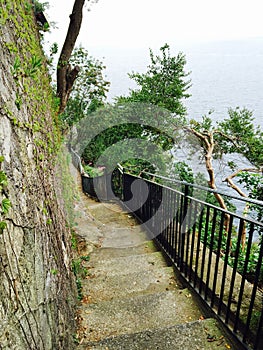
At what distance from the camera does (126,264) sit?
3.11 m

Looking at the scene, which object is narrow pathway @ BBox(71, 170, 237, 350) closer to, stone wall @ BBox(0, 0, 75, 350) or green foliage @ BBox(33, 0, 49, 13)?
stone wall @ BBox(0, 0, 75, 350)

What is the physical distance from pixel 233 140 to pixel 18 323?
9.26 metres

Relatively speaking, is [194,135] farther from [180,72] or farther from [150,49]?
[150,49]

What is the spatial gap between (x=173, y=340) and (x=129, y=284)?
101cm

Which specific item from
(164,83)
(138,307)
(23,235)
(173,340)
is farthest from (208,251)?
(164,83)

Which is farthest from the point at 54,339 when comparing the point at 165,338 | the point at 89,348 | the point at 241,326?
the point at 241,326

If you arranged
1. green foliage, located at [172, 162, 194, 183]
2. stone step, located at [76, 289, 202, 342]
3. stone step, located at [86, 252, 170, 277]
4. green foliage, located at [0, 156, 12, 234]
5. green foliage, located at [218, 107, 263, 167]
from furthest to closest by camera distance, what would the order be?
green foliage, located at [218, 107, 263, 167] → green foliage, located at [172, 162, 194, 183] → stone step, located at [86, 252, 170, 277] → stone step, located at [76, 289, 202, 342] → green foliage, located at [0, 156, 12, 234]

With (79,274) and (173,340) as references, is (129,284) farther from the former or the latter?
(173,340)

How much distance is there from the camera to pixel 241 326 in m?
1.75

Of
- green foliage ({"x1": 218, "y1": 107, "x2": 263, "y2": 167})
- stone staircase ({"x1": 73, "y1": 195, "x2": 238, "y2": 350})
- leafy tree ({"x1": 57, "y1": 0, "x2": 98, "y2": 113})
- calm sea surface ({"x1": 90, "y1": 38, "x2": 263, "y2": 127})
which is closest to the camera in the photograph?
stone staircase ({"x1": 73, "y1": 195, "x2": 238, "y2": 350})

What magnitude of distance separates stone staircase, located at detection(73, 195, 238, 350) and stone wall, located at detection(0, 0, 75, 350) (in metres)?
0.33

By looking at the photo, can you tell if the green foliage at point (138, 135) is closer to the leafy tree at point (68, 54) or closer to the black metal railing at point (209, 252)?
the leafy tree at point (68, 54)

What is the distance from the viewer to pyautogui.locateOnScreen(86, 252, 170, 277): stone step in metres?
3.00

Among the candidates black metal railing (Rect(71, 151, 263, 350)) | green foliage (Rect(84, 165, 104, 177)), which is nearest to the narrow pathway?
black metal railing (Rect(71, 151, 263, 350))
